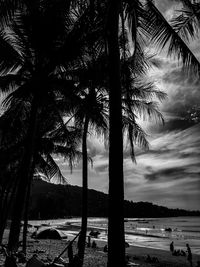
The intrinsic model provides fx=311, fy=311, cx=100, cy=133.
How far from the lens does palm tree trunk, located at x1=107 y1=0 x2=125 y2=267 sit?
16.0 feet

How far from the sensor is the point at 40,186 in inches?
5851

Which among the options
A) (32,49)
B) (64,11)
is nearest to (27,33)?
(32,49)

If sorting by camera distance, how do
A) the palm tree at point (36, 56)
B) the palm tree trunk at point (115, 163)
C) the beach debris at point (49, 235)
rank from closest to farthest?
the palm tree trunk at point (115, 163), the palm tree at point (36, 56), the beach debris at point (49, 235)

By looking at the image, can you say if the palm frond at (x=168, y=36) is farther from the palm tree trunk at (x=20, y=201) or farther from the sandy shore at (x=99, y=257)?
the sandy shore at (x=99, y=257)

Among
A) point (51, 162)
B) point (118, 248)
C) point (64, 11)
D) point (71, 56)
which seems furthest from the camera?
point (51, 162)

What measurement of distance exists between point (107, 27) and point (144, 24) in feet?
4.07

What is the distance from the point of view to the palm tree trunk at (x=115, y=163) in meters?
4.87

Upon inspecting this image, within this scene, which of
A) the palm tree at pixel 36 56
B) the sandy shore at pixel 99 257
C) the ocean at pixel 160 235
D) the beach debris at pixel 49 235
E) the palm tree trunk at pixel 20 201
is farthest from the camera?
the ocean at pixel 160 235

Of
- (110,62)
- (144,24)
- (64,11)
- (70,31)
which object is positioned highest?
(70,31)

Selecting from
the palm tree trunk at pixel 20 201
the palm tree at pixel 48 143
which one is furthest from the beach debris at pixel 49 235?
the palm tree trunk at pixel 20 201

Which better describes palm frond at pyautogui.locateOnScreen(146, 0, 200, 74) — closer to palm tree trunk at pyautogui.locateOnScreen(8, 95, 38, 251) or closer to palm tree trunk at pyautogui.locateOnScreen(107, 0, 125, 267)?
palm tree trunk at pyautogui.locateOnScreen(107, 0, 125, 267)

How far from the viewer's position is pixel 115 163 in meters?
5.16

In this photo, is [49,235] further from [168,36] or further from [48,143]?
[168,36]

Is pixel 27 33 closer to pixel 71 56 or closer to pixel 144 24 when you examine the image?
pixel 71 56
